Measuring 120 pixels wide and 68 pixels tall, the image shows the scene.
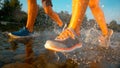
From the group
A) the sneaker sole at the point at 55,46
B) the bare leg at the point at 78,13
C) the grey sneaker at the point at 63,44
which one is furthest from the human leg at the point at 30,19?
the sneaker sole at the point at 55,46

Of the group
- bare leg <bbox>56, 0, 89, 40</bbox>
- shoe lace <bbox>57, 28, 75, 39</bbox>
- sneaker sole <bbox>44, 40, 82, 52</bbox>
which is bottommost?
sneaker sole <bbox>44, 40, 82, 52</bbox>

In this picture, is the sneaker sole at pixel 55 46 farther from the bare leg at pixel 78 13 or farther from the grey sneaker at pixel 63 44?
the bare leg at pixel 78 13

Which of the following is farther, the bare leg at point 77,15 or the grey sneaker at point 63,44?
the bare leg at point 77,15

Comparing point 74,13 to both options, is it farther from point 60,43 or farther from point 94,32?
point 94,32

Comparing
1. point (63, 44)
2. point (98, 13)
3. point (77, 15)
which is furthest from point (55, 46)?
point (98, 13)

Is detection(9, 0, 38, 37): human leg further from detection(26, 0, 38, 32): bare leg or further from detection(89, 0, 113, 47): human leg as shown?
detection(89, 0, 113, 47): human leg

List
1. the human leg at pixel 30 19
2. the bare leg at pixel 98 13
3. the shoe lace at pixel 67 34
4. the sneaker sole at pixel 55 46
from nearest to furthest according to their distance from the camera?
the sneaker sole at pixel 55 46
the shoe lace at pixel 67 34
the bare leg at pixel 98 13
the human leg at pixel 30 19

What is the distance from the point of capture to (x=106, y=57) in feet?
12.5

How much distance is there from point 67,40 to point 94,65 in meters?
0.45

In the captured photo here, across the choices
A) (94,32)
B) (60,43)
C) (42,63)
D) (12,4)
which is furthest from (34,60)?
(12,4)

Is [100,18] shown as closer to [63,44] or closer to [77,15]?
[77,15]

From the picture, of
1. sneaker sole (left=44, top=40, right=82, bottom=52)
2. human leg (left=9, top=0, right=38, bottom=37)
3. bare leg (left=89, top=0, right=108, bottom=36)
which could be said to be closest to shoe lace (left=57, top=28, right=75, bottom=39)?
sneaker sole (left=44, top=40, right=82, bottom=52)

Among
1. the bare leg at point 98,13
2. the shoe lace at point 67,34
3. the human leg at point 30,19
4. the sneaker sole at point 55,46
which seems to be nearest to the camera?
the sneaker sole at point 55,46

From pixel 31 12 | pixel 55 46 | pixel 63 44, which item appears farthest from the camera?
pixel 31 12
